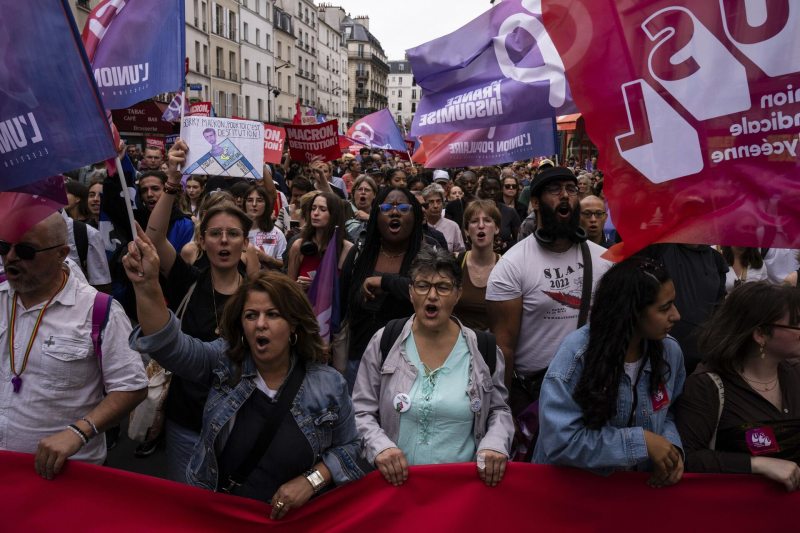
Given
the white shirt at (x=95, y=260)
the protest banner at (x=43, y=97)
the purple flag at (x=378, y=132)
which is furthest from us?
the purple flag at (x=378, y=132)

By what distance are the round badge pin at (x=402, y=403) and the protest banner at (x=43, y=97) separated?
5.17ft

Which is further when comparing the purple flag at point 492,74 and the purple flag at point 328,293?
the purple flag at point 492,74

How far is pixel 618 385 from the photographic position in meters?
2.52

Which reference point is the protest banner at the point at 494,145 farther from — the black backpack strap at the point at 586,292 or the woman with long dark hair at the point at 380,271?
the black backpack strap at the point at 586,292

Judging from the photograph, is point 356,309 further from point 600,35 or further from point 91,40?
point 91,40

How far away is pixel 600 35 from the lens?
Answer: 259 centimetres

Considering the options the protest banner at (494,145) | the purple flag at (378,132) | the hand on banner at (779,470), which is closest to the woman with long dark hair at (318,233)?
the protest banner at (494,145)

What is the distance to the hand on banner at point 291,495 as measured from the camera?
2.59 m

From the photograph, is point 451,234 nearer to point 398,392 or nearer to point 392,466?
point 398,392

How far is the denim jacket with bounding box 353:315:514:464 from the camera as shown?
114 inches

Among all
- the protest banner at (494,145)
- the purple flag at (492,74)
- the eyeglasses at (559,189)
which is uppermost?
the purple flag at (492,74)

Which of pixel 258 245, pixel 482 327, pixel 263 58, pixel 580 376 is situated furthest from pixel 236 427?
pixel 263 58

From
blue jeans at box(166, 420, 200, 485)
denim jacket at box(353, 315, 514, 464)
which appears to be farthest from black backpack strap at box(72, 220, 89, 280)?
denim jacket at box(353, 315, 514, 464)

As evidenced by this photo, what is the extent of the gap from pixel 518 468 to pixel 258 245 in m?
3.96
